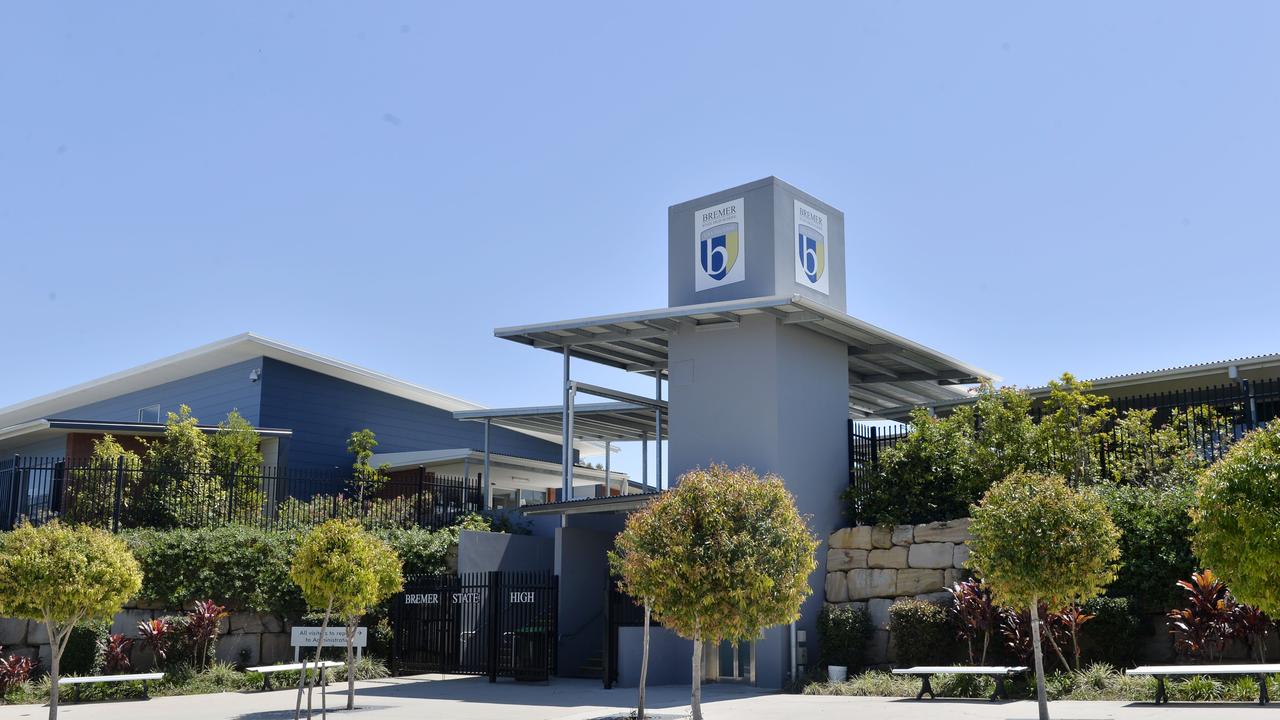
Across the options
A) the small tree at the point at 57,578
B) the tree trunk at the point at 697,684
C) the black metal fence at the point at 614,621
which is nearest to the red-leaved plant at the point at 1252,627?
the tree trunk at the point at 697,684

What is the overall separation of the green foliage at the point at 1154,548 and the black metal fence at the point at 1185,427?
1612 mm

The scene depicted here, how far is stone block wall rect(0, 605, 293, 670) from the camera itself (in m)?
19.3

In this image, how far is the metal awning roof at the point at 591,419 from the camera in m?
26.7

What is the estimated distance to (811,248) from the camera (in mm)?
22047

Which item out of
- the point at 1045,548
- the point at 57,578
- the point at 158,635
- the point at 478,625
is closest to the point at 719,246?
the point at 478,625

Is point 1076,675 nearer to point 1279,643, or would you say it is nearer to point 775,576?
point 1279,643

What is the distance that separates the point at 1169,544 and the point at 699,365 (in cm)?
815

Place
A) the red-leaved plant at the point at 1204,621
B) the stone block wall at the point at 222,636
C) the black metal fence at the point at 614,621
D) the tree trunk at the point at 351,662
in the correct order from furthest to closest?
the stone block wall at the point at 222,636
the black metal fence at the point at 614,621
the tree trunk at the point at 351,662
the red-leaved plant at the point at 1204,621

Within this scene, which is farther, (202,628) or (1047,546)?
(202,628)

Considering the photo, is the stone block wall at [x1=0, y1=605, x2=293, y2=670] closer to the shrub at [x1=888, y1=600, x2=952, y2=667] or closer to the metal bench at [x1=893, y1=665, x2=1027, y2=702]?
the shrub at [x1=888, y1=600, x2=952, y2=667]

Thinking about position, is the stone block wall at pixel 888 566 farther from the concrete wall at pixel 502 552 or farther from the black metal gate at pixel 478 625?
the concrete wall at pixel 502 552

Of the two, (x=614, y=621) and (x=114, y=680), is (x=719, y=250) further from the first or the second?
(x=114, y=680)

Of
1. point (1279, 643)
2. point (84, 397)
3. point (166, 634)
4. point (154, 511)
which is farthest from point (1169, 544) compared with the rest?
point (84, 397)

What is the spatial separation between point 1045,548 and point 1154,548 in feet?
15.1
